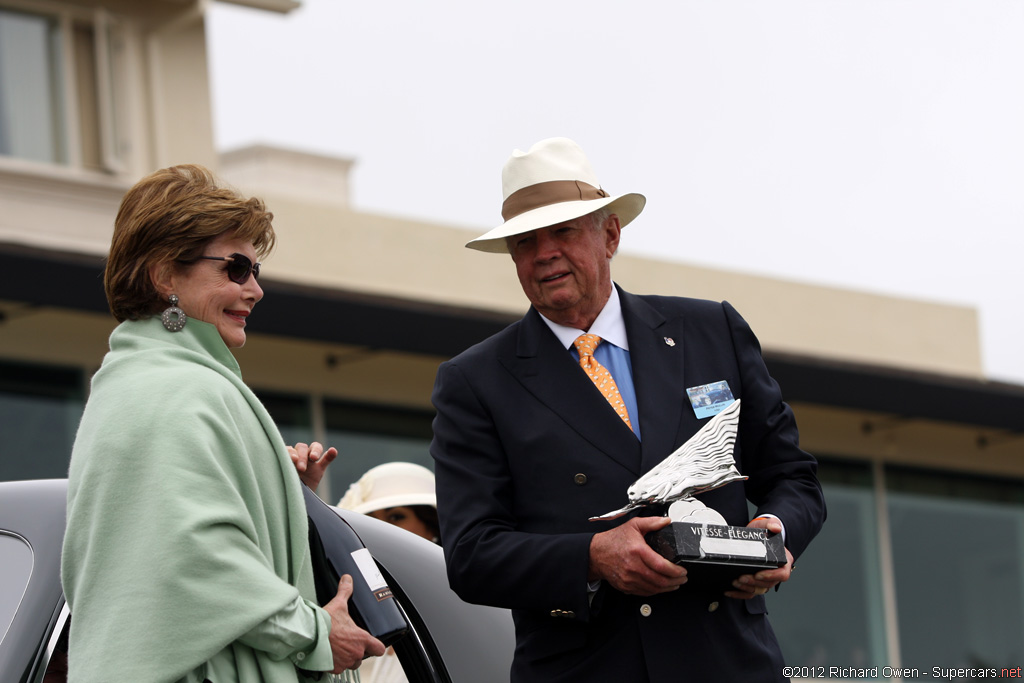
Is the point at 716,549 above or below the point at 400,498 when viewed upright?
above

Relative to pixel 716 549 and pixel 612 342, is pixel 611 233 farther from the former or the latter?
pixel 716 549

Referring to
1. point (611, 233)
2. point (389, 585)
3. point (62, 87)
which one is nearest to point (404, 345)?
point (62, 87)

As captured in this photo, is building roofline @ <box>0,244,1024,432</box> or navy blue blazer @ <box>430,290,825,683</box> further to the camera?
building roofline @ <box>0,244,1024,432</box>

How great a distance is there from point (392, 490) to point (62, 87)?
7869 millimetres

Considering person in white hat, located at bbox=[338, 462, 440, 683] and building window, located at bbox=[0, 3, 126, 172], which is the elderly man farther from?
building window, located at bbox=[0, 3, 126, 172]

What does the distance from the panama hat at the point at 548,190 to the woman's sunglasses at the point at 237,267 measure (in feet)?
2.27

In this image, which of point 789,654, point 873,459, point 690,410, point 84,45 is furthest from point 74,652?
point 873,459

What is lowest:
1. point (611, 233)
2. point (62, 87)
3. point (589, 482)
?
point (589, 482)

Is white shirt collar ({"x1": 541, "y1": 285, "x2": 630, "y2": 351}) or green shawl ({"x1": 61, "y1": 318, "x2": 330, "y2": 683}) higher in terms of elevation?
white shirt collar ({"x1": 541, "y1": 285, "x2": 630, "y2": 351})

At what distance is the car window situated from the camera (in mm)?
3107

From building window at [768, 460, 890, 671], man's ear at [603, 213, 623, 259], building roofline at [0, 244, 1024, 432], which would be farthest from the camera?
building window at [768, 460, 890, 671]

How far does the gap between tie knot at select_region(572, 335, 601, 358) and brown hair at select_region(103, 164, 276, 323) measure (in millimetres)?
907

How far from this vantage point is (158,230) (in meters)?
3.10

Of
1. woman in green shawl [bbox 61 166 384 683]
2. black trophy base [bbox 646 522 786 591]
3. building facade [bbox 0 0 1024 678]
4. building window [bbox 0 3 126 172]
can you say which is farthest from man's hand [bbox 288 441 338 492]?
building window [bbox 0 3 126 172]
